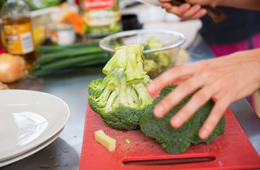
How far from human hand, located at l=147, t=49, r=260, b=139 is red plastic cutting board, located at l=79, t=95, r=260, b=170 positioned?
0.14 m

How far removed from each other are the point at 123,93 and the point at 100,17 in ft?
3.59

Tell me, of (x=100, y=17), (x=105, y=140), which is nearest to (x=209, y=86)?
(x=105, y=140)

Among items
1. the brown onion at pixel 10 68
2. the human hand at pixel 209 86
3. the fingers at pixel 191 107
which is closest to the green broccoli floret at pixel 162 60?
the human hand at pixel 209 86

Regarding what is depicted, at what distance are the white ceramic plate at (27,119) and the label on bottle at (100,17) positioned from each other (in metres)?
0.98

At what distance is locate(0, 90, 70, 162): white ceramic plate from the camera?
0.84 metres

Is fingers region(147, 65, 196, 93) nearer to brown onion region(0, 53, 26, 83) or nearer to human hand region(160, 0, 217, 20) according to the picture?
human hand region(160, 0, 217, 20)

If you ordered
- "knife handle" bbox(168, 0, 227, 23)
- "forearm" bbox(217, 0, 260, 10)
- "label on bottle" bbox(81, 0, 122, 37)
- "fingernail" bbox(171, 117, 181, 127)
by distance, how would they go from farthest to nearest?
Result: "label on bottle" bbox(81, 0, 122, 37) → "forearm" bbox(217, 0, 260, 10) → "knife handle" bbox(168, 0, 227, 23) → "fingernail" bbox(171, 117, 181, 127)

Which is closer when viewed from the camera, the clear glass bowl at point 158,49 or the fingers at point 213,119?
the fingers at point 213,119

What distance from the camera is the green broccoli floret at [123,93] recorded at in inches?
37.3

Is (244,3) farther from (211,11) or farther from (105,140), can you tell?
(105,140)

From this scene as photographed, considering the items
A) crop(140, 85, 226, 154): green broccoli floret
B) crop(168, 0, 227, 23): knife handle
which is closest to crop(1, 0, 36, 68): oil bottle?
crop(168, 0, 227, 23): knife handle

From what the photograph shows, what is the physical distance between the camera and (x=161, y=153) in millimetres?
875

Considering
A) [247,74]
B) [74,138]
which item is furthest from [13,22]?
[247,74]

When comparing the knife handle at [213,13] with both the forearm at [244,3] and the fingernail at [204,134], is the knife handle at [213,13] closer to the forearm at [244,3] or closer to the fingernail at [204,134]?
the forearm at [244,3]
